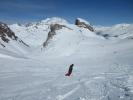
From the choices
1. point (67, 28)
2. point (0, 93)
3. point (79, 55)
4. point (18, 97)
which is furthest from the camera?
point (67, 28)

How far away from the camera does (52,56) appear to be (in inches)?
1977

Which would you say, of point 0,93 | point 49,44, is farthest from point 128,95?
point 49,44

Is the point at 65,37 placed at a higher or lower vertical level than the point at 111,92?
higher

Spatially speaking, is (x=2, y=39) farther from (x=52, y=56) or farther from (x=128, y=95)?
(x=128, y=95)

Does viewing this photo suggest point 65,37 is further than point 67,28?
No

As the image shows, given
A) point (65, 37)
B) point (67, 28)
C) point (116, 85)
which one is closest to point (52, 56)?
point (65, 37)

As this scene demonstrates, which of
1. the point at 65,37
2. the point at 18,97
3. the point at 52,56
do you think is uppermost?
the point at 65,37

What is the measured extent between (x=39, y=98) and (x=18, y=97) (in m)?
1.32

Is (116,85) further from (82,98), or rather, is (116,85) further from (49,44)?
(49,44)

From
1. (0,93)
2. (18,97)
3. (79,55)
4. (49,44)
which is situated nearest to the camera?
(18,97)

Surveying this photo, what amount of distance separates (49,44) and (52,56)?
8182mm

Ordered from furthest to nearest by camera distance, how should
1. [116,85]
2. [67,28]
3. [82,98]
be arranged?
[67,28] → [116,85] → [82,98]

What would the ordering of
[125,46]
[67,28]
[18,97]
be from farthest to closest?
[67,28] → [125,46] → [18,97]

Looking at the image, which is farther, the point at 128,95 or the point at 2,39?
the point at 2,39
